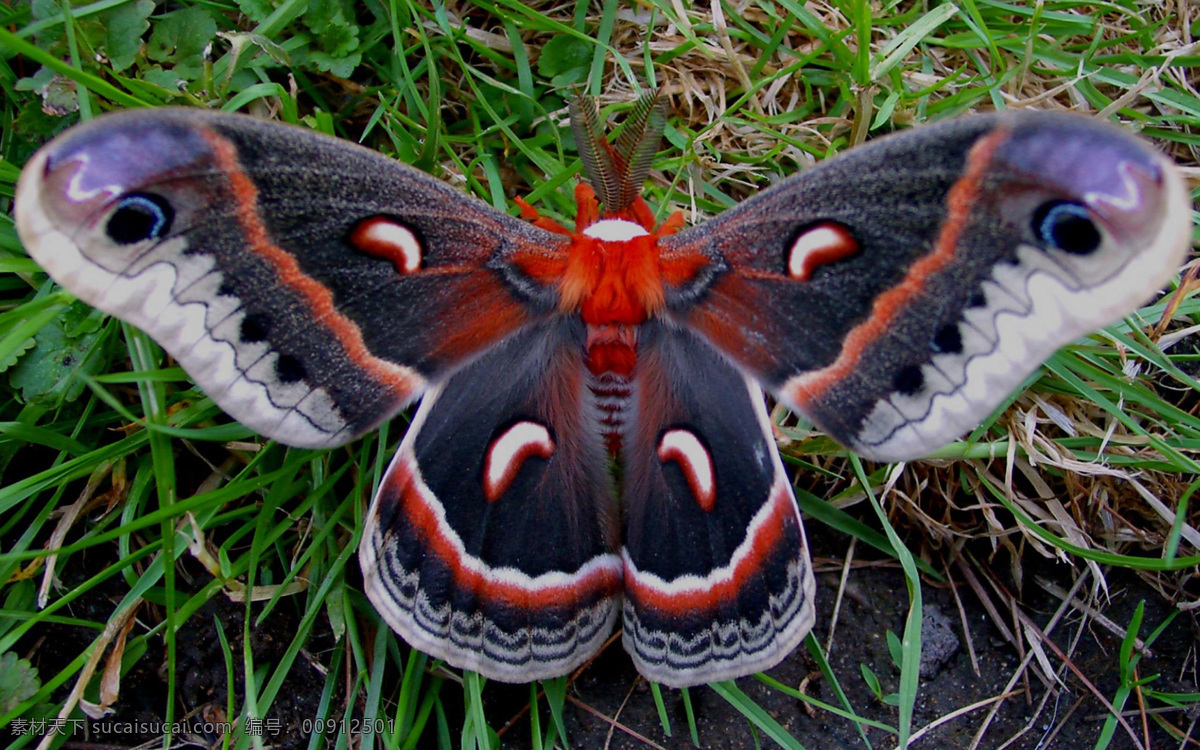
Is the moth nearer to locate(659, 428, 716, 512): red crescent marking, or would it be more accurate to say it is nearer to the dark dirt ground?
locate(659, 428, 716, 512): red crescent marking

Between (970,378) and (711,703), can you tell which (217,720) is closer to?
(711,703)

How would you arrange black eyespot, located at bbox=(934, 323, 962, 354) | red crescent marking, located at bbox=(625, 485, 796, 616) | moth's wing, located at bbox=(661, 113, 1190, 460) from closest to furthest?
moth's wing, located at bbox=(661, 113, 1190, 460) < black eyespot, located at bbox=(934, 323, 962, 354) < red crescent marking, located at bbox=(625, 485, 796, 616)

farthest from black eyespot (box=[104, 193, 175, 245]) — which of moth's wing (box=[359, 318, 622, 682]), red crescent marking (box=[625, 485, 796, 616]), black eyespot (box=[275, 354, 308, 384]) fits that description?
red crescent marking (box=[625, 485, 796, 616])

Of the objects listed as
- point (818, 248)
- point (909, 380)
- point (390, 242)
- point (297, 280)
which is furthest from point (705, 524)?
point (297, 280)

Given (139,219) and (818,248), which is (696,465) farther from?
(139,219)

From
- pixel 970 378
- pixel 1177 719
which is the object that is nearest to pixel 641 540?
pixel 970 378

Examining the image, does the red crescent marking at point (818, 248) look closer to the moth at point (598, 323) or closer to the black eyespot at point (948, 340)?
the moth at point (598, 323)

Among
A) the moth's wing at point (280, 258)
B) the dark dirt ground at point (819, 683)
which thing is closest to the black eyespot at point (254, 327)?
the moth's wing at point (280, 258)
